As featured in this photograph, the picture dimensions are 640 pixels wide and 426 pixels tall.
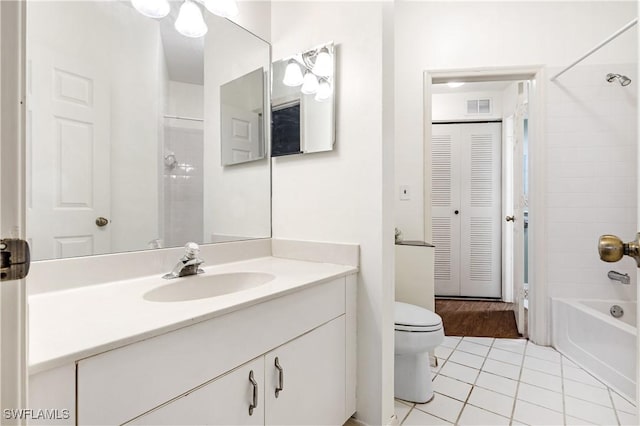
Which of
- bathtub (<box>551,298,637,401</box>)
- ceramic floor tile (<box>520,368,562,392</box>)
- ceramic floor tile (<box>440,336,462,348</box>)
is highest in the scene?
bathtub (<box>551,298,637,401</box>)

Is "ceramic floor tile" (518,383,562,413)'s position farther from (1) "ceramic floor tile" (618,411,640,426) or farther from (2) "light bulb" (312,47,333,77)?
(2) "light bulb" (312,47,333,77)

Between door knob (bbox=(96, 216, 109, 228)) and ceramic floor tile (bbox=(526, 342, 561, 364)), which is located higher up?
door knob (bbox=(96, 216, 109, 228))

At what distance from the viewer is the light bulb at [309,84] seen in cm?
153

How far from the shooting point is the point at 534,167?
238 cm

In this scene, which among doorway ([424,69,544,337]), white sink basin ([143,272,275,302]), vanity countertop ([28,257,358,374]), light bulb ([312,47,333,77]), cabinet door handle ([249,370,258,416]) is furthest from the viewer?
doorway ([424,69,544,337])

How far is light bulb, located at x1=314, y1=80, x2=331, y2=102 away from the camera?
1472 millimetres

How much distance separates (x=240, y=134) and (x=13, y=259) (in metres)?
1.38

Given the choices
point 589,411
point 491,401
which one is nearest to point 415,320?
point 491,401

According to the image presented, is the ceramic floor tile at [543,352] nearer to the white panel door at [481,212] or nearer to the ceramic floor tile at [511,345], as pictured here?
the ceramic floor tile at [511,345]

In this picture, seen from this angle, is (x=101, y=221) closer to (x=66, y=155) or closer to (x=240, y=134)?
(x=66, y=155)

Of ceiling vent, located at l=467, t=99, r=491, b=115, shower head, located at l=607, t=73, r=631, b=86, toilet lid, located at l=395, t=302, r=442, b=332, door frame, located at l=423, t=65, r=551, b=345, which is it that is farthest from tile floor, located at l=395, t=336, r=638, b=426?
ceiling vent, located at l=467, t=99, r=491, b=115

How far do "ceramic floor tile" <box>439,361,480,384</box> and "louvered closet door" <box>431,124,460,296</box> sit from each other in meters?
1.72

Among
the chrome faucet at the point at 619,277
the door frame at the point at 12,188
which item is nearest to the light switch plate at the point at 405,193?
the chrome faucet at the point at 619,277

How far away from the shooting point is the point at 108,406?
626 mm
